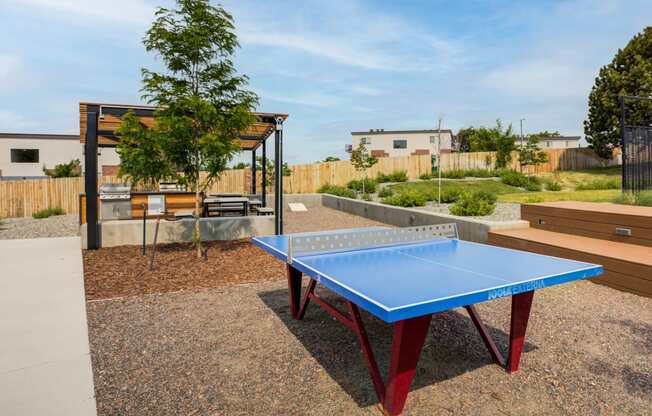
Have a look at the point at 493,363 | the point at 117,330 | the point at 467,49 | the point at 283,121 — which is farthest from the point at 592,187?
the point at 117,330

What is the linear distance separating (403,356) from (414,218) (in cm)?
870

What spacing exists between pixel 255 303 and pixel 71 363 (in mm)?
2068

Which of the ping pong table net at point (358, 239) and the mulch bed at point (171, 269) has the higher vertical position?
the ping pong table net at point (358, 239)

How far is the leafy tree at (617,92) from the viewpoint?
27.6 meters

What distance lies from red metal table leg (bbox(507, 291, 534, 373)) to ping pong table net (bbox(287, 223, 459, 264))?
1.15 m

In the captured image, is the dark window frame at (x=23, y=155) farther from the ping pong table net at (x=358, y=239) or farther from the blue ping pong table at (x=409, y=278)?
the ping pong table net at (x=358, y=239)

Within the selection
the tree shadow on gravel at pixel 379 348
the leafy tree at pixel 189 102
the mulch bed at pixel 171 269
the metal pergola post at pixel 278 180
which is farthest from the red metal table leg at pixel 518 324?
the metal pergola post at pixel 278 180

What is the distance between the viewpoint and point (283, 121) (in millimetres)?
9539

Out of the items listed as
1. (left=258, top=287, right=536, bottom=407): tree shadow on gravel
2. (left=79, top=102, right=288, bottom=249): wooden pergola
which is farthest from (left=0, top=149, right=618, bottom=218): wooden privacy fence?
(left=258, top=287, right=536, bottom=407): tree shadow on gravel

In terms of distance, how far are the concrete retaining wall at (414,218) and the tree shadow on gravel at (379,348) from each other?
363cm

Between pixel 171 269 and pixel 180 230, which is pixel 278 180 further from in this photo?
pixel 171 269

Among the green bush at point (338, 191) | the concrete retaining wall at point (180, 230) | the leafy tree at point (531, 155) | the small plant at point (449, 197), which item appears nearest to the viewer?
the concrete retaining wall at point (180, 230)

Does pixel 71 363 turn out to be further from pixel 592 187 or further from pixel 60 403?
pixel 592 187

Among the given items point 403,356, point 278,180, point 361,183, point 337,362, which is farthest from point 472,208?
point 361,183
